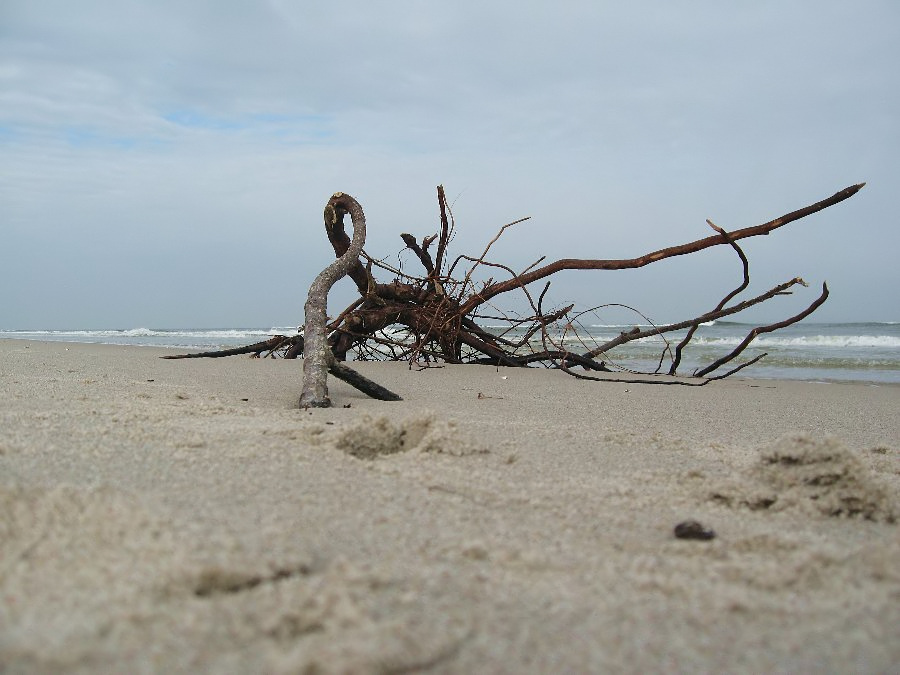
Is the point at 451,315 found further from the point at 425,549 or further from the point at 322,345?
the point at 425,549

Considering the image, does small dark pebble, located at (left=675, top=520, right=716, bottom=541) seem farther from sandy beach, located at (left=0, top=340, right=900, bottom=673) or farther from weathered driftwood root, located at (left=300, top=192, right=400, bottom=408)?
weathered driftwood root, located at (left=300, top=192, right=400, bottom=408)

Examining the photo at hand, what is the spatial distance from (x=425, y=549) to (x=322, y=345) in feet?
5.59

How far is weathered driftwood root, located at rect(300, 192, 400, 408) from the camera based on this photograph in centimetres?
254

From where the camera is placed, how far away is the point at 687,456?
1847mm

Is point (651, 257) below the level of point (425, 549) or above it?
above

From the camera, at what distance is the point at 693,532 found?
1.15 metres

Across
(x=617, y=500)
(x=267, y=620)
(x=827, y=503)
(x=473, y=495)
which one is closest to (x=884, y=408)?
(x=827, y=503)

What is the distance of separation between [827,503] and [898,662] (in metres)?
0.66

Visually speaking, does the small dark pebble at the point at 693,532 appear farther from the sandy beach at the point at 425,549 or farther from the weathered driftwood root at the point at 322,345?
the weathered driftwood root at the point at 322,345

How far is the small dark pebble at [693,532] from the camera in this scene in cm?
115

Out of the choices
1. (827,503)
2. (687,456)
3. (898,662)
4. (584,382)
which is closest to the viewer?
(898,662)

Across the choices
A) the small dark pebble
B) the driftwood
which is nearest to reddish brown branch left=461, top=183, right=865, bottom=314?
the driftwood

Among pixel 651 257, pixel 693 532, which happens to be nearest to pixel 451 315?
pixel 651 257

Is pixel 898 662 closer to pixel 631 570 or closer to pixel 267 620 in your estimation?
pixel 631 570
